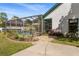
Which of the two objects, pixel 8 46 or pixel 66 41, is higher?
pixel 66 41

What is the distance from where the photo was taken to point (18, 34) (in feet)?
46.4

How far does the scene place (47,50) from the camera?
1298 cm

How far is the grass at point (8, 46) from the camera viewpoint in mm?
12539

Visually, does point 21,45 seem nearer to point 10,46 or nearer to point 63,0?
point 10,46

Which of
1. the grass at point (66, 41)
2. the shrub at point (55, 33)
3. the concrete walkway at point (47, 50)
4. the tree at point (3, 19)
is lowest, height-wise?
the concrete walkway at point (47, 50)

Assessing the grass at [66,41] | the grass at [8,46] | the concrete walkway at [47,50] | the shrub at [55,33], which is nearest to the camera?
the concrete walkway at [47,50]

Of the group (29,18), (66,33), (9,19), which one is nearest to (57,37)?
(66,33)

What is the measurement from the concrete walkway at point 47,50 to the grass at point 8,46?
41 centimetres

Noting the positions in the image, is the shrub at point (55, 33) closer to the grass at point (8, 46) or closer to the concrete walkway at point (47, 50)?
the concrete walkway at point (47, 50)

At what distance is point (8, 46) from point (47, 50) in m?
2.17

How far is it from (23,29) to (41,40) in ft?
4.01

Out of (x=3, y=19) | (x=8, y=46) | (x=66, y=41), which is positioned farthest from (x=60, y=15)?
(x=8, y=46)

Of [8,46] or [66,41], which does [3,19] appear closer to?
[8,46]

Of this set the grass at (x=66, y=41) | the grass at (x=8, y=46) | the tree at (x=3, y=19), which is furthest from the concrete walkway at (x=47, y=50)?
the tree at (x=3, y=19)
